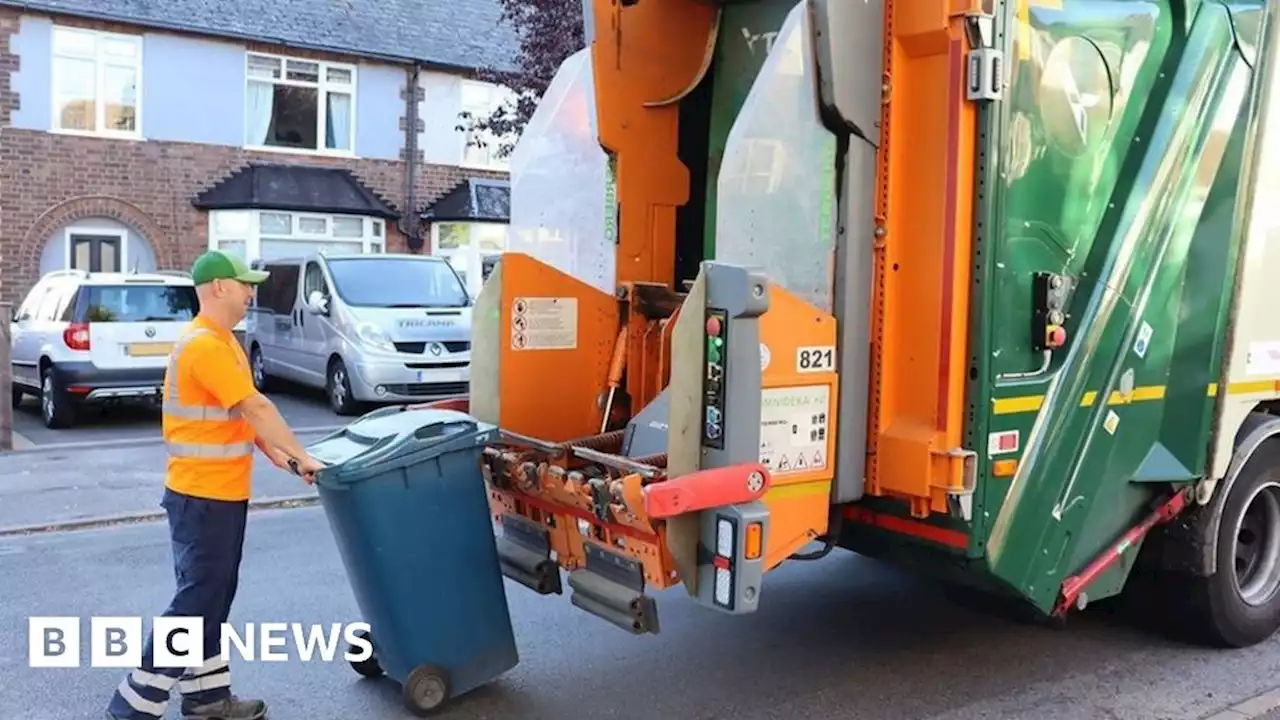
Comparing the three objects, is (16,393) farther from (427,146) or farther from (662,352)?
(662,352)

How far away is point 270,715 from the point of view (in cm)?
446

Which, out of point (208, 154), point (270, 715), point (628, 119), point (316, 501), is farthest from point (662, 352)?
point (208, 154)

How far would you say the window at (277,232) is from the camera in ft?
65.0

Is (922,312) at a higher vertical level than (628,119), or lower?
lower

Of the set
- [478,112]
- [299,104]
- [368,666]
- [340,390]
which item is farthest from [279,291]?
[368,666]

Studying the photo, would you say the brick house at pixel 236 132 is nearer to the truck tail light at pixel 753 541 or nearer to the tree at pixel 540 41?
the tree at pixel 540 41

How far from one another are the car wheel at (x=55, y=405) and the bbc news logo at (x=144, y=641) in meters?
7.08

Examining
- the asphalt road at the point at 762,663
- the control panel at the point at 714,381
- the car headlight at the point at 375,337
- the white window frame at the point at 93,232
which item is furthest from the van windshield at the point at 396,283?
the control panel at the point at 714,381

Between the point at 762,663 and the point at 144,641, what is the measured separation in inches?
96.6

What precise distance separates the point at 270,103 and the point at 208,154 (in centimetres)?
142

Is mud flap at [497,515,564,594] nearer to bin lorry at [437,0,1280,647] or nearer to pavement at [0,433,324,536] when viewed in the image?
bin lorry at [437,0,1280,647]

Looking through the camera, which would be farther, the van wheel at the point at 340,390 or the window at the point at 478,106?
the window at the point at 478,106

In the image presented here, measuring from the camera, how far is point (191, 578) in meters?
4.15

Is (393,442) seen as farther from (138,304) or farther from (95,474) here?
(138,304)
